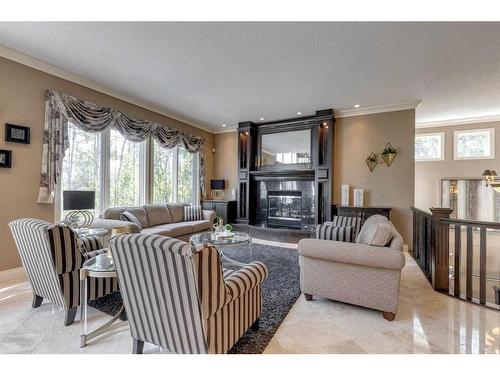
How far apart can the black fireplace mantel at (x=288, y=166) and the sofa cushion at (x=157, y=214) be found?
2.07 m

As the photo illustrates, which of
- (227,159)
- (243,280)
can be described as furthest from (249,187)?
(243,280)

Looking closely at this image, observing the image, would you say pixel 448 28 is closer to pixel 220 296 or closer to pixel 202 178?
pixel 220 296

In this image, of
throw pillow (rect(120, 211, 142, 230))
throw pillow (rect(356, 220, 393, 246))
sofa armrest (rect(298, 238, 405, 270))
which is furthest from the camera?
throw pillow (rect(120, 211, 142, 230))

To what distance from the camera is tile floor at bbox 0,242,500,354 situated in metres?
1.80

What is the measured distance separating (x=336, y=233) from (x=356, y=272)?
3.35ft

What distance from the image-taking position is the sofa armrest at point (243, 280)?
1567 millimetres

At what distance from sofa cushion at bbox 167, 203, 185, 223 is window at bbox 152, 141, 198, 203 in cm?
51

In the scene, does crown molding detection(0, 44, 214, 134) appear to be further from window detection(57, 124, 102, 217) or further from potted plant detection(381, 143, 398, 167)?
potted plant detection(381, 143, 398, 167)

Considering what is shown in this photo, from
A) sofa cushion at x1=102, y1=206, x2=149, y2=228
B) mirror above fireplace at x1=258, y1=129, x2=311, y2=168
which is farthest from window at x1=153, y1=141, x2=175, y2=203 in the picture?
mirror above fireplace at x1=258, y1=129, x2=311, y2=168

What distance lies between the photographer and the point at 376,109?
505 cm

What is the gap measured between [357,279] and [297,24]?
8.52 feet

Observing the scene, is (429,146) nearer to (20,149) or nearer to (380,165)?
(380,165)

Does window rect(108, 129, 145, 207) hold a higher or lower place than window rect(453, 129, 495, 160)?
lower
